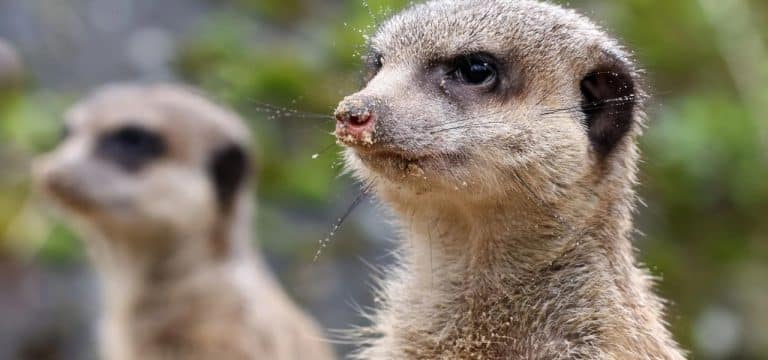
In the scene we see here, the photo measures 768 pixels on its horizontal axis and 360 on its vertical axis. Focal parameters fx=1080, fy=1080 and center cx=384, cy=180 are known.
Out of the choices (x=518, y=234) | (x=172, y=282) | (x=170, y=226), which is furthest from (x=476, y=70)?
(x=172, y=282)

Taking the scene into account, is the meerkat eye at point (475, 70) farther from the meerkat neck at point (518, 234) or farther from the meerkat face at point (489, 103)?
the meerkat neck at point (518, 234)

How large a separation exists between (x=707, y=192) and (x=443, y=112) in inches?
155

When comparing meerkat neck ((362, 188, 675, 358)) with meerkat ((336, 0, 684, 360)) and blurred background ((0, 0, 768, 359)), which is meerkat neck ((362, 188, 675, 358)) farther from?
blurred background ((0, 0, 768, 359))

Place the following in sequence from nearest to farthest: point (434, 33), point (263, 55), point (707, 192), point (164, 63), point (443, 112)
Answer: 1. point (443, 112)
2. point (434, 33)
3. point (707, 192)
4. point (263, 55)
5. point (164, 63)

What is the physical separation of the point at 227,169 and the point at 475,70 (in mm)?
2543

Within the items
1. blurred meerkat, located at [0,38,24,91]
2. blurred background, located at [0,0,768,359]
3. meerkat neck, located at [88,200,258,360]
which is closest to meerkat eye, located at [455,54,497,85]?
meerkat neck, located at [88,200,258,360]

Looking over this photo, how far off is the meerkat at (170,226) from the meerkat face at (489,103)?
2193 mm

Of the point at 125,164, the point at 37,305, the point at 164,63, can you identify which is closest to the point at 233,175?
the point at 125,164

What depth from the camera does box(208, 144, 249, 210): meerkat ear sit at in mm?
4344

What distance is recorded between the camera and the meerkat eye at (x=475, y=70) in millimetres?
1934

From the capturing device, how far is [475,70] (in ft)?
6.38

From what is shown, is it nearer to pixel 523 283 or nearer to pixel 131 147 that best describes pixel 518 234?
pixel 523 283

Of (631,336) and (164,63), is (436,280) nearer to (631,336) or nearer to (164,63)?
(631,336)

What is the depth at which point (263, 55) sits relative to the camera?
610cm
